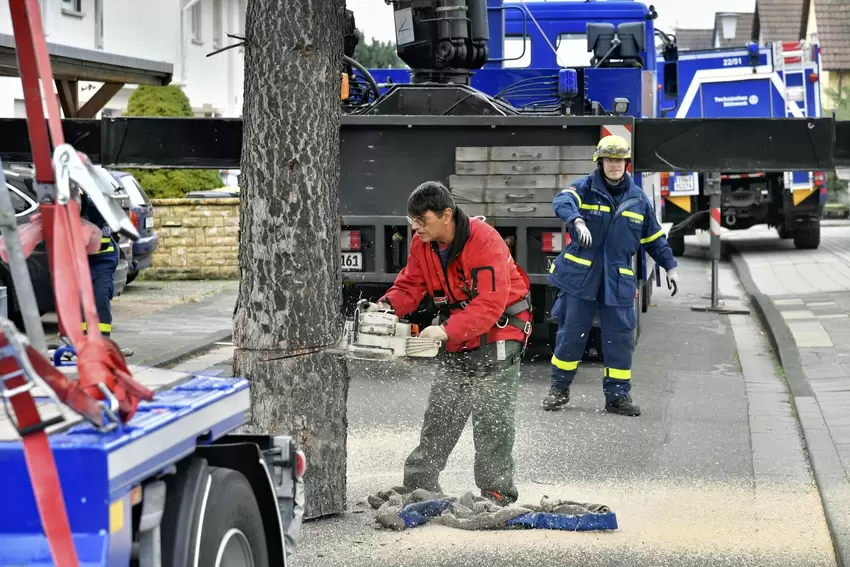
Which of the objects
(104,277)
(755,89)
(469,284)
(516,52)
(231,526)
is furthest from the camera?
(755,89)

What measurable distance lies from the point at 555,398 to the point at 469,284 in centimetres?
295

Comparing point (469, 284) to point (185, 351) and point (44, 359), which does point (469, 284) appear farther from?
point (185, 351)

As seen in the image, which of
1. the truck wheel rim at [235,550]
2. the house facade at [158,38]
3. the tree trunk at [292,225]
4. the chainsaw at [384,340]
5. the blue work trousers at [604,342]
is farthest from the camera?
the house facade at [158,38]

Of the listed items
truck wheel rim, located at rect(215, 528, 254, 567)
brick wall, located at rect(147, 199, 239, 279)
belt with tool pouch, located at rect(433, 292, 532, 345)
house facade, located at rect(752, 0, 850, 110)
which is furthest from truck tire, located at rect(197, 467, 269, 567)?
house facade, located at rect(752, 0, 850, 110)

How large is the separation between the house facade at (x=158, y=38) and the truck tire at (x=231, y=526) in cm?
1624

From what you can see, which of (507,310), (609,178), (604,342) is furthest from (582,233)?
(507,310)

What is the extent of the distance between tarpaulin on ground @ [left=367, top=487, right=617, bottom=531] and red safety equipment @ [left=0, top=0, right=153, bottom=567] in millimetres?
2836

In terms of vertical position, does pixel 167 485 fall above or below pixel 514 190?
below

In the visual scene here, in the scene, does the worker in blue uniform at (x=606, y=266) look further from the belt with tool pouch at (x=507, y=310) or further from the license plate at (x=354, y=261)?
the belt with tool pouch at (x=507, y=310)

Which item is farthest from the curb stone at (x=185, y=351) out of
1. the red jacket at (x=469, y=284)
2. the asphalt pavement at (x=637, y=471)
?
the red jacket at (x=469, y=284)

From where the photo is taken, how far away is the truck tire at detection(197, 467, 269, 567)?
134 inches

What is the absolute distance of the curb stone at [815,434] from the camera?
5.79m

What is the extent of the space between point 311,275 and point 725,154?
4372mm

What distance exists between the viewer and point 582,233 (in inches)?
336
